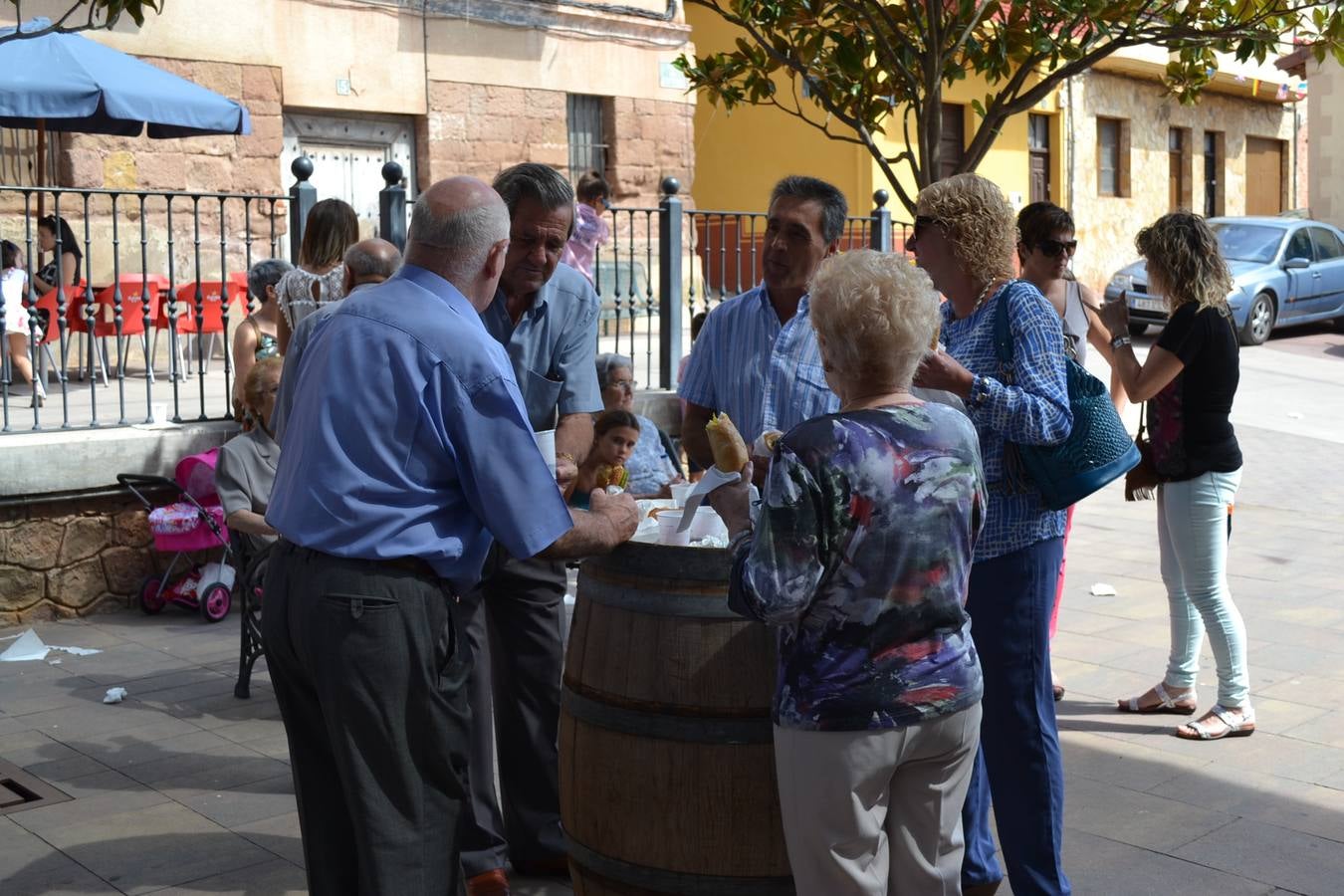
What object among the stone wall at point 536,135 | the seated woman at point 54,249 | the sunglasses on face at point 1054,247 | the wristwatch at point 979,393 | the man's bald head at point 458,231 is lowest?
the wristwatch at point 979,393

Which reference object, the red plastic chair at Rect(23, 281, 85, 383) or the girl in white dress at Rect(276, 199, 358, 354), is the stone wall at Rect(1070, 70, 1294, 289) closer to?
the red plastic chair at Rect(23, 281, 85, 383)

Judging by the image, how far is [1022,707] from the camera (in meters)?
3.64

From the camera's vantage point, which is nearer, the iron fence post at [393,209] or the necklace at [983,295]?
the necklace at [983,295]

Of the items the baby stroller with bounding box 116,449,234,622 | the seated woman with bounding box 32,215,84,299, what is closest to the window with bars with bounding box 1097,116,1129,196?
the seated woman with bounding box 32,215,84,299

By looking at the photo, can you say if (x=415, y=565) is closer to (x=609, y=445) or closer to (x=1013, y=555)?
(x=1013, y=555)

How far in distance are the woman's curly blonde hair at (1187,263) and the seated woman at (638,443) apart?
9.49ft

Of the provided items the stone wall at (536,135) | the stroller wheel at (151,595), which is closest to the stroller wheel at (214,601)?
the stroller wheel at (151,595)

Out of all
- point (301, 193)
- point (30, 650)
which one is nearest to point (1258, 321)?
point (301, 193)

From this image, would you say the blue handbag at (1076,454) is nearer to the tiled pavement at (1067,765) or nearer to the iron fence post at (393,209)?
the tiled pavement at (1067,765)

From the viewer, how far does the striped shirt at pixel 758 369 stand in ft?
12.7

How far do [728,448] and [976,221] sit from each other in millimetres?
838

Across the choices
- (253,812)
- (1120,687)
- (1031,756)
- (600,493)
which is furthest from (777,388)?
(1120,687)

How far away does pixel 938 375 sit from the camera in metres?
3.47

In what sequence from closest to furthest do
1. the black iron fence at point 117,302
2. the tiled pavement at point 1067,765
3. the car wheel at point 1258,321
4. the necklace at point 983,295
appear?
1. the necklace at point 983,295
2. the tiled pavement at point 1067,765
3. the black iron fence at point 117,302
4. the car wheel at point 1258,321
